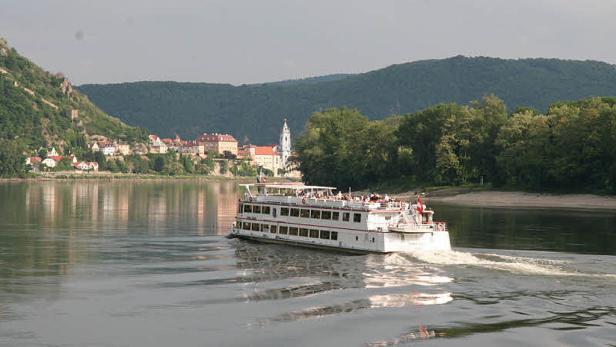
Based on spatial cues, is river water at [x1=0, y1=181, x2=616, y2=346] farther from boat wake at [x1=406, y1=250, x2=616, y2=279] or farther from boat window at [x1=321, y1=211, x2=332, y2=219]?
boat window at [x1=321, y1=211, x2=332, y2=219]

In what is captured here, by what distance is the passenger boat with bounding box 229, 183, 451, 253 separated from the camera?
6469 cm

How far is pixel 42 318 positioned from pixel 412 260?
26.7m

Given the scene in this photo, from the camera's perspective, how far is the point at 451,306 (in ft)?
157

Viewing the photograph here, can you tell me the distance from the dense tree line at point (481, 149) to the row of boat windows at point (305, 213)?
227 feet

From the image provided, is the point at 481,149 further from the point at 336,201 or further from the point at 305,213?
the point at 336,201

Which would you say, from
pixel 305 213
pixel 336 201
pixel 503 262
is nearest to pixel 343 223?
pixel 336 201

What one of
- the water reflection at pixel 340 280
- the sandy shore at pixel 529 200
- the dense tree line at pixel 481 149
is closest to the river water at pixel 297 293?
the water reflection at pixel 340 280

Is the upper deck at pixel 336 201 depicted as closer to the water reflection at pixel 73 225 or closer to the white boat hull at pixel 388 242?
the white boat hull at pixel 388 242

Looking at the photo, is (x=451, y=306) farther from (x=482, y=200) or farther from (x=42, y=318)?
(x=482, y=200)

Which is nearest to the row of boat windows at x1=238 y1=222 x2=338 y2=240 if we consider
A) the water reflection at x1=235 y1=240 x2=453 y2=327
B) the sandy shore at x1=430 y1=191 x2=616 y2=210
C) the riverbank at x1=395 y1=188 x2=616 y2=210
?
the water reflection at x1=235 y1=240 x2=453 y2=327

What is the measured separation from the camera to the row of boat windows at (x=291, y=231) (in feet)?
229

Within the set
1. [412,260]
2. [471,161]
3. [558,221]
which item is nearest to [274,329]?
[412,260]

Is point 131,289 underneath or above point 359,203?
underneath

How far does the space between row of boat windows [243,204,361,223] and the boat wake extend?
627 centimetres
